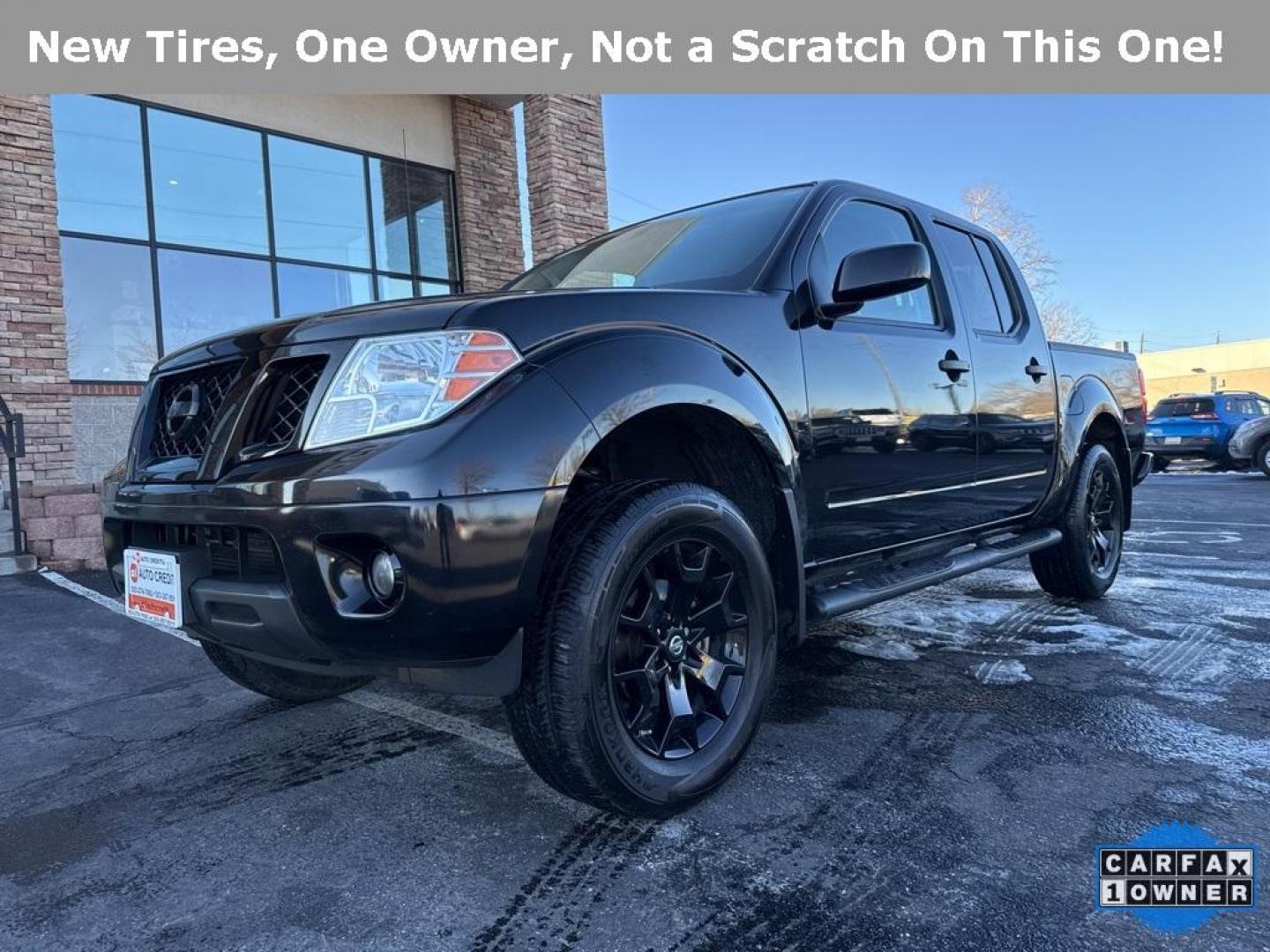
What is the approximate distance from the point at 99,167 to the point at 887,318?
9.08m

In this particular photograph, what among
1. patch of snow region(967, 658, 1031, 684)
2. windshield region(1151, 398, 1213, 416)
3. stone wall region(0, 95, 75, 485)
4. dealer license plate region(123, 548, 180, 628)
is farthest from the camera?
windshield region(1151, 398, 1213, 416)

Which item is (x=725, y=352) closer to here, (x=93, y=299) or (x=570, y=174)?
(x=570, y=174)

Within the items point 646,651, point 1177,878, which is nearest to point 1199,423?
point 1177,878

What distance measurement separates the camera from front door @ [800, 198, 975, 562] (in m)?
2.69

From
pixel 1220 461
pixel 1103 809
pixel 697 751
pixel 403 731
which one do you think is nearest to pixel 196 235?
pixel 403 731

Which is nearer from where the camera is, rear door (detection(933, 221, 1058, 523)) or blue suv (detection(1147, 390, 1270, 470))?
rear door (detection(933, 221, 1058, 523))

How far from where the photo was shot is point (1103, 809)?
2145 millimetres

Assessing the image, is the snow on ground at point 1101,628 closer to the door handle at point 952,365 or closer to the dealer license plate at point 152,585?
the door handle at point 952,365

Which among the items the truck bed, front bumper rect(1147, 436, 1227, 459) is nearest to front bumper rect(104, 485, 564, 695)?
the truck bed

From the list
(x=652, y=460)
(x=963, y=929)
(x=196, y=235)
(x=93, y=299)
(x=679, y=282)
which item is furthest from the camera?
(x=196, y=235)

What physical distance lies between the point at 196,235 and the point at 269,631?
9.23 metres

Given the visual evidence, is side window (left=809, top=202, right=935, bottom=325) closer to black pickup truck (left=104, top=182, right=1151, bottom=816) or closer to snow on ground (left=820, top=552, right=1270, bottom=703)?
black pickup truck (left=104, top=182, right=1151, bottom=816)

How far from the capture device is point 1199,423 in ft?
52.5

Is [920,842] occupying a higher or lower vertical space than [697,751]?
lower
